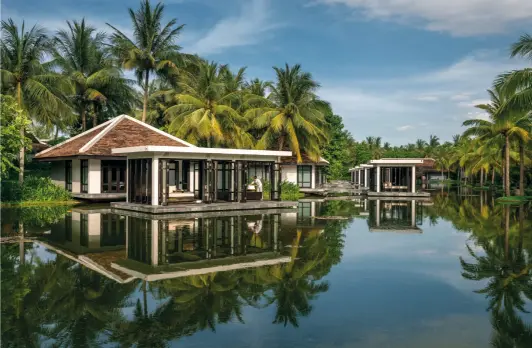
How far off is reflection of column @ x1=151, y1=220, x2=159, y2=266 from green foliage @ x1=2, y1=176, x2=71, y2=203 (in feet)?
33.2

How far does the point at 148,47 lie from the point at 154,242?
76.3ft

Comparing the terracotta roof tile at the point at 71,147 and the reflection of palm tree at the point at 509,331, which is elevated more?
the terracotta roof tile at the point at 71,147

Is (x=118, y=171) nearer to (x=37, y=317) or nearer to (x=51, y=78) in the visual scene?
(x=51, y=78)

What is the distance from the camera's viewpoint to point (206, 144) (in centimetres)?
3266

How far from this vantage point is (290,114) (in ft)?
105

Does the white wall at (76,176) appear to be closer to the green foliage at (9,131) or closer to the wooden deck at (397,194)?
the green foliage at (9,131)

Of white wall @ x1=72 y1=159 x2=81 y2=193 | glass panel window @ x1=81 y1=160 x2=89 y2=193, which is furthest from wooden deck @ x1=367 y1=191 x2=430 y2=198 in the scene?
white wall @ x1=72 y1=159 x2=81 y2=193

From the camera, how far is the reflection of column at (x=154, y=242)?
10.0 m

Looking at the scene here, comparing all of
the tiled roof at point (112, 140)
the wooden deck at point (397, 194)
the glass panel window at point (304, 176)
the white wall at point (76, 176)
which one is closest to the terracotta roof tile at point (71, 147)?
the tiled roof at point (112, 140)

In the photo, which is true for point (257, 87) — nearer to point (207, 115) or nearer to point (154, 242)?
point (207, 115)

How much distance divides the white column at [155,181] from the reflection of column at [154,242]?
339 centimetres

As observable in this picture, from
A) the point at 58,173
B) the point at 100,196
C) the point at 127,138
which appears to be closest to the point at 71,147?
the point at 58,173

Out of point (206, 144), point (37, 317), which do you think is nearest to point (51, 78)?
point (206, 144)

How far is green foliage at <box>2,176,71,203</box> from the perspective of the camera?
22.9 m
